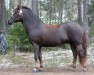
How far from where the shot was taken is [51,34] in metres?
11.7

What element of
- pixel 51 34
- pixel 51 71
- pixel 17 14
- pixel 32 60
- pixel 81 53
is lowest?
pixel 32 60

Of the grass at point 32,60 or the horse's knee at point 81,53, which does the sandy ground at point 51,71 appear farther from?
the grass at point 32,60

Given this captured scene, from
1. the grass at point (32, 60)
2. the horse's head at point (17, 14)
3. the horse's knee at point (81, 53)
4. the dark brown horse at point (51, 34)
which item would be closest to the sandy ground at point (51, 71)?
the dark brown horse at point (51, 34)

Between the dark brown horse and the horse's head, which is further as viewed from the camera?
the horse's head

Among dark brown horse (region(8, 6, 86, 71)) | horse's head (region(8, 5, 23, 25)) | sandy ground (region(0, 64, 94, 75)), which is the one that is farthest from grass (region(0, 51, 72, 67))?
horse's head (region(8, 5, 23, 25))

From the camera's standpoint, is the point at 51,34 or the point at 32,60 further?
the point at 32,60

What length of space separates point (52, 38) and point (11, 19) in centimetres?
163

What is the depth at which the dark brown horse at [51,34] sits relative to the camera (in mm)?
11594

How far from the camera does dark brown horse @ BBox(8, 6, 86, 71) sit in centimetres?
1159

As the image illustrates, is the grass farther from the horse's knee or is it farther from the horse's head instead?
the horse's head

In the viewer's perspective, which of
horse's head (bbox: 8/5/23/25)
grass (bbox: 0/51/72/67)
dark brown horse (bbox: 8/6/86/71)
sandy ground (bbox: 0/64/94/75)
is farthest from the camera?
grass (bbox: 0/51/72/67)

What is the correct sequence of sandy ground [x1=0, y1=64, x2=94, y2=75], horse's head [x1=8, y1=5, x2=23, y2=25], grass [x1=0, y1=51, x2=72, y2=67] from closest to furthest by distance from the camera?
sandy ground [x1=0, y1=64, x2=94, y2=75] < horse's head [x1=8, y1=5, x2=23, y2=25] < grass [x1=0, y1=51, x2=72, y2=67]

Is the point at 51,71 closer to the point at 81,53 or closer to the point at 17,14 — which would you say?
the point at 81,53

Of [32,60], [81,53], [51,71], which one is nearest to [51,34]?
[81,53]
